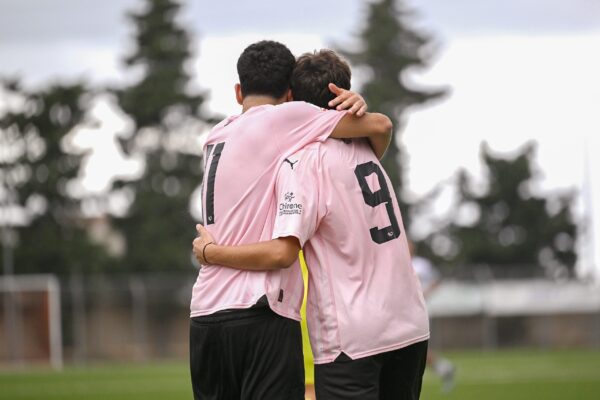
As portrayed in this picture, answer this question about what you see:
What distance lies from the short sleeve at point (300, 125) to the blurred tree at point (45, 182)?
4390cm

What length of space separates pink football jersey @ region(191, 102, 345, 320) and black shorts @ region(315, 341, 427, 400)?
0.28m

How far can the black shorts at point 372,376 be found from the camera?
16.3 ft

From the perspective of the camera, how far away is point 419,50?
178ft

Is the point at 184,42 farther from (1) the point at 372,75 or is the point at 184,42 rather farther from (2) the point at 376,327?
(2) the point at 376,327

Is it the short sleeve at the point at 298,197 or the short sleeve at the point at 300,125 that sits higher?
the short sleeve at the point at 300,125

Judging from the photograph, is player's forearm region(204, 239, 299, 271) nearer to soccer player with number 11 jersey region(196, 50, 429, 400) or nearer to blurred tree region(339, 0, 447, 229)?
soccer player with number 11 jersey region(196, 50, 429, 400)

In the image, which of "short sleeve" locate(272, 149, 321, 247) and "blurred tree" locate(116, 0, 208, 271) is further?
"blurred tree" locate(116, 0, 208, 271)

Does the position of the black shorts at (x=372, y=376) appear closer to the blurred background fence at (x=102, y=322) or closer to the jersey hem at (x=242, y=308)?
the jersey hem at (x=242, y=308)

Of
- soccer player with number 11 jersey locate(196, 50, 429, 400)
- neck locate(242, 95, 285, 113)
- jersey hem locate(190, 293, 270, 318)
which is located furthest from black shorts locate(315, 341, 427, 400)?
neck locate(242, 95, 285, 113)

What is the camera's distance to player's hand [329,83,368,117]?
16.9 feet

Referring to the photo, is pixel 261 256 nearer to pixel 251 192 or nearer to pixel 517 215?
pixel 251 192

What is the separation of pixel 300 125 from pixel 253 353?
973mm

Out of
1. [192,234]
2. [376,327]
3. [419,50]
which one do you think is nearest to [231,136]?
[376,327]

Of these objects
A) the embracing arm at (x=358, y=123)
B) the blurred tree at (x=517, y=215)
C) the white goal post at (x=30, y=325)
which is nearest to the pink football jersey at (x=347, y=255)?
the embracing arm at (x=358, y=123)
